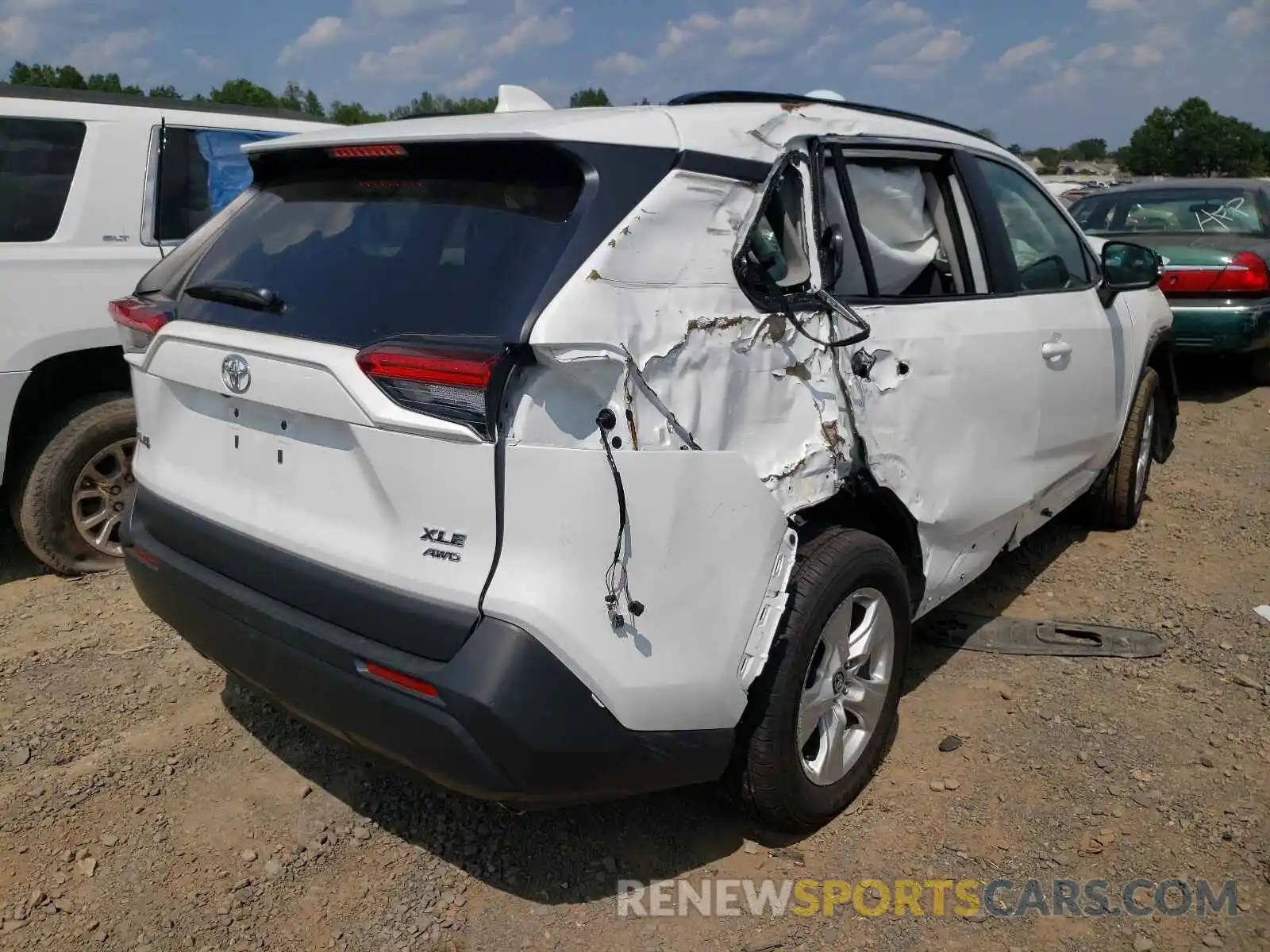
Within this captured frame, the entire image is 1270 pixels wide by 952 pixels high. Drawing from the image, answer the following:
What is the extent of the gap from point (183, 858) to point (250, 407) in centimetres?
125

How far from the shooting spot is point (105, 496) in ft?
14.8

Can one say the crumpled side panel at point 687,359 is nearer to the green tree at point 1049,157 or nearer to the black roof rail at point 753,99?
the black roof rail at point 753,99

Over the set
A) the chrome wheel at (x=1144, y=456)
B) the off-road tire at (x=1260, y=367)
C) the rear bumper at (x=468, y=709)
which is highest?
the rear bumper at (x=468, y=709)

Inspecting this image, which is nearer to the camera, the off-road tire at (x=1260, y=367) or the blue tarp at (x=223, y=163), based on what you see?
the blue tarp at (x=223, y=163)

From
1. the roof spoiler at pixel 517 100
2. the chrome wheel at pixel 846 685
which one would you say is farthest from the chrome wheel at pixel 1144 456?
the roof spoiler at pixel 517 100

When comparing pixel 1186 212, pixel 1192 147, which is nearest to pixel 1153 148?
pixel 1192 147

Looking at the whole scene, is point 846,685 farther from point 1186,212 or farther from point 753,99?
point 1186,212

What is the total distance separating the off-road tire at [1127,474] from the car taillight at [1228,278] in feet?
9.46

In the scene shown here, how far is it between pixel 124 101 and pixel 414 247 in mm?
3379

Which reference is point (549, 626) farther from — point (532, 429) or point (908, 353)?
point (908, 353)

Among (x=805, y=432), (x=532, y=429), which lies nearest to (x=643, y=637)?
(x=532, y=429)

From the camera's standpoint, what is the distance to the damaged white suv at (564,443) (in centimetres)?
200

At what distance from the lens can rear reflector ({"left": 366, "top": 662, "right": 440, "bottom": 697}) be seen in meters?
2.04

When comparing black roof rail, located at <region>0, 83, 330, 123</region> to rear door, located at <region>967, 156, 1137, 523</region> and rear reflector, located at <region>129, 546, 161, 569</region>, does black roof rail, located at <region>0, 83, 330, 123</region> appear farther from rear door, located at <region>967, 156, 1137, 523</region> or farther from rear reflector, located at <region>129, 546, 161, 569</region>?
rear door, located at <region>967, 156, 1137, 523</region>
